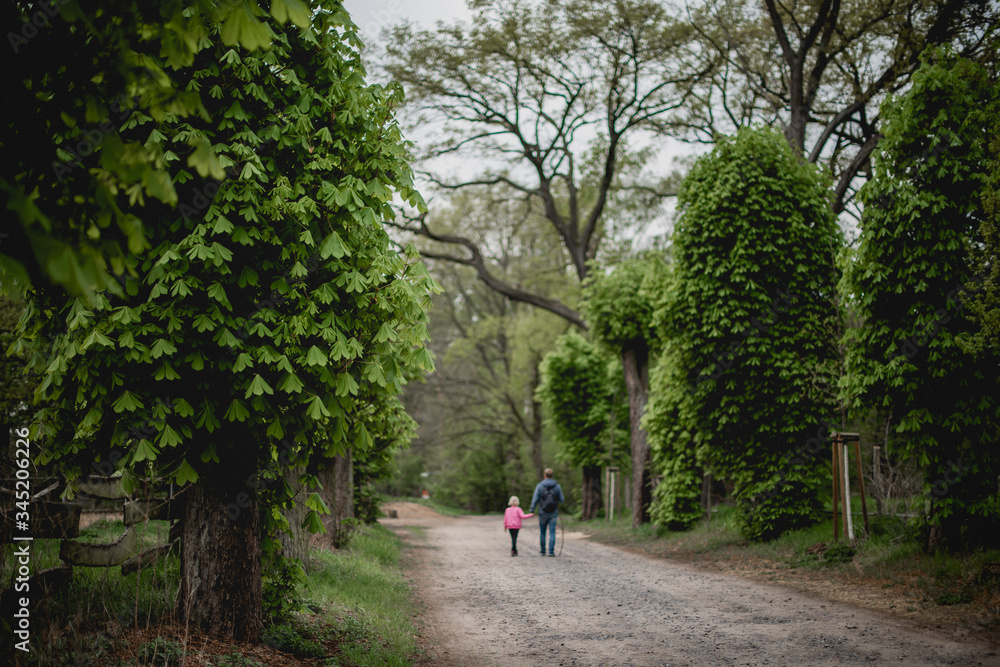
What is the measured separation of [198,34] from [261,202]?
262 centimetres

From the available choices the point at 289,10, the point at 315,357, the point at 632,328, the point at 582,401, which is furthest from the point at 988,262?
the point at 582,401

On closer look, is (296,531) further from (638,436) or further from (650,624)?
(638,436)

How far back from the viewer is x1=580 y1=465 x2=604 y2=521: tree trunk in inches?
1083

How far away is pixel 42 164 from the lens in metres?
2.70

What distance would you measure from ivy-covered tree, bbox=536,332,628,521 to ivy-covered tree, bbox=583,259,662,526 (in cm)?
652

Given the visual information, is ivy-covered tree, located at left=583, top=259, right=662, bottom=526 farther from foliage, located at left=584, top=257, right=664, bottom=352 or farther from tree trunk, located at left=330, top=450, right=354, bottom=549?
tree trunk, located at left=330, top=450, right=354, bottom=549

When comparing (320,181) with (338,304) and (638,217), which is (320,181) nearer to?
(338,304)

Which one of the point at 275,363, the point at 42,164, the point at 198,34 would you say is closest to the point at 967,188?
the point at 275,363

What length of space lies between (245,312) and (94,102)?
3077 mm

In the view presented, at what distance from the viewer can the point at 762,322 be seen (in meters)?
12.4

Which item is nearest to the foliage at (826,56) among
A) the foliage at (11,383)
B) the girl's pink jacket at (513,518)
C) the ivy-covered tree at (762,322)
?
the ivy-covered tree at (762,322)

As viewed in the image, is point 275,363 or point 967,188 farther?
point 967,188

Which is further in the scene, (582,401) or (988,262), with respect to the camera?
(582,401)

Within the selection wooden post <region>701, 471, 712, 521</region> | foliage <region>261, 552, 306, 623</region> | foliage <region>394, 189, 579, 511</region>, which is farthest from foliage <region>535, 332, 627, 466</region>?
foliage <region>261, 552, 306, 623</region>
